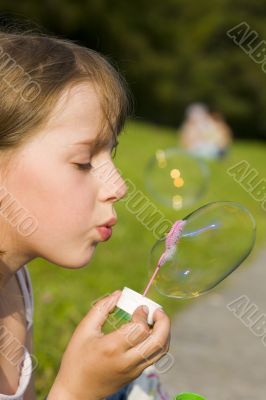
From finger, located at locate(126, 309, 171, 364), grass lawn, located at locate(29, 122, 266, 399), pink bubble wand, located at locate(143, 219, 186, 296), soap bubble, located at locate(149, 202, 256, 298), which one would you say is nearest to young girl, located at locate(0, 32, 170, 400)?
finger, located at locate(126, 309, 171, 364)

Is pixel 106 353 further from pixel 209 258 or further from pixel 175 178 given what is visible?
pixel 175 178

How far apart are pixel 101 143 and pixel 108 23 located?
1897 centimetres

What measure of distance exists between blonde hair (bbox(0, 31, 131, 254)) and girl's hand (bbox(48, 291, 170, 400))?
1.46ft

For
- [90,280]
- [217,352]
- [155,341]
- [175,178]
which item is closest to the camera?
[155,341]

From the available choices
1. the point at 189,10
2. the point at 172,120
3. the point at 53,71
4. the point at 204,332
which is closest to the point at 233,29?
the point at 189,10

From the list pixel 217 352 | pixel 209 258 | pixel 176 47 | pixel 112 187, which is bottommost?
pixel 176 47

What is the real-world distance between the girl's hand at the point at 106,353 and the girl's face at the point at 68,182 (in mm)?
172

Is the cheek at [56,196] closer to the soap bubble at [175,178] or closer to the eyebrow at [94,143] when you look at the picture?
the eyebrow at [94,143]

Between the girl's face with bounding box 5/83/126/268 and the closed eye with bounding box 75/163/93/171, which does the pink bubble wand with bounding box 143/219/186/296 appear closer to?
the girl's face with bounding box 5/83/126/268

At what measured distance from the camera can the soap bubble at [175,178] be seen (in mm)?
5477

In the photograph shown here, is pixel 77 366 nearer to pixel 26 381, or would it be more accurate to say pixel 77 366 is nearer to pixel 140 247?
pixel 26 381

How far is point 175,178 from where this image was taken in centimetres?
577

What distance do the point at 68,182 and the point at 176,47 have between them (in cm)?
1846

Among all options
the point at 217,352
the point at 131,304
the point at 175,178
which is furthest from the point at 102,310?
the point at 175,178
